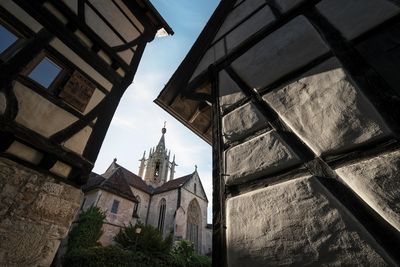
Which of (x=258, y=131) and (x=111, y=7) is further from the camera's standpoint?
(x=111, y=7)

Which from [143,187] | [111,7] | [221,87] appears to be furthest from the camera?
[143,187]

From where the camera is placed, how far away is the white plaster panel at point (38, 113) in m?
3.53

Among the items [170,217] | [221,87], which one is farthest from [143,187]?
[221,87]

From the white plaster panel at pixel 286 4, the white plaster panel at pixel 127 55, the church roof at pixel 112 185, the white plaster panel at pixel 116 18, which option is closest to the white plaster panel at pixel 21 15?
the white plaster panel at pixel 116 18

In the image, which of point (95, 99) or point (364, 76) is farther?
point (95, 99)

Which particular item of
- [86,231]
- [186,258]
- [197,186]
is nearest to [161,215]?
[197,186]

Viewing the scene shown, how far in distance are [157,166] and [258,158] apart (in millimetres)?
31604

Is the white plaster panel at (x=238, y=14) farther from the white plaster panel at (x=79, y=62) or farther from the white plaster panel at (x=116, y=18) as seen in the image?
the white plaster panel at (x=116, y=18)

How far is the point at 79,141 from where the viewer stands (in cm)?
429

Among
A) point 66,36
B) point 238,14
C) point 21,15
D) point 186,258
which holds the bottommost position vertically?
point 186,258

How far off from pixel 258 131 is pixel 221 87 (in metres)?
1.04

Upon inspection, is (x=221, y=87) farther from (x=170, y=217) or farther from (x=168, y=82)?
(x=170, y=217)

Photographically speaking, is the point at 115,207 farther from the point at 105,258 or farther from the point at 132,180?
the point at 132,180

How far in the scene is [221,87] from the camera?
2906 mm
